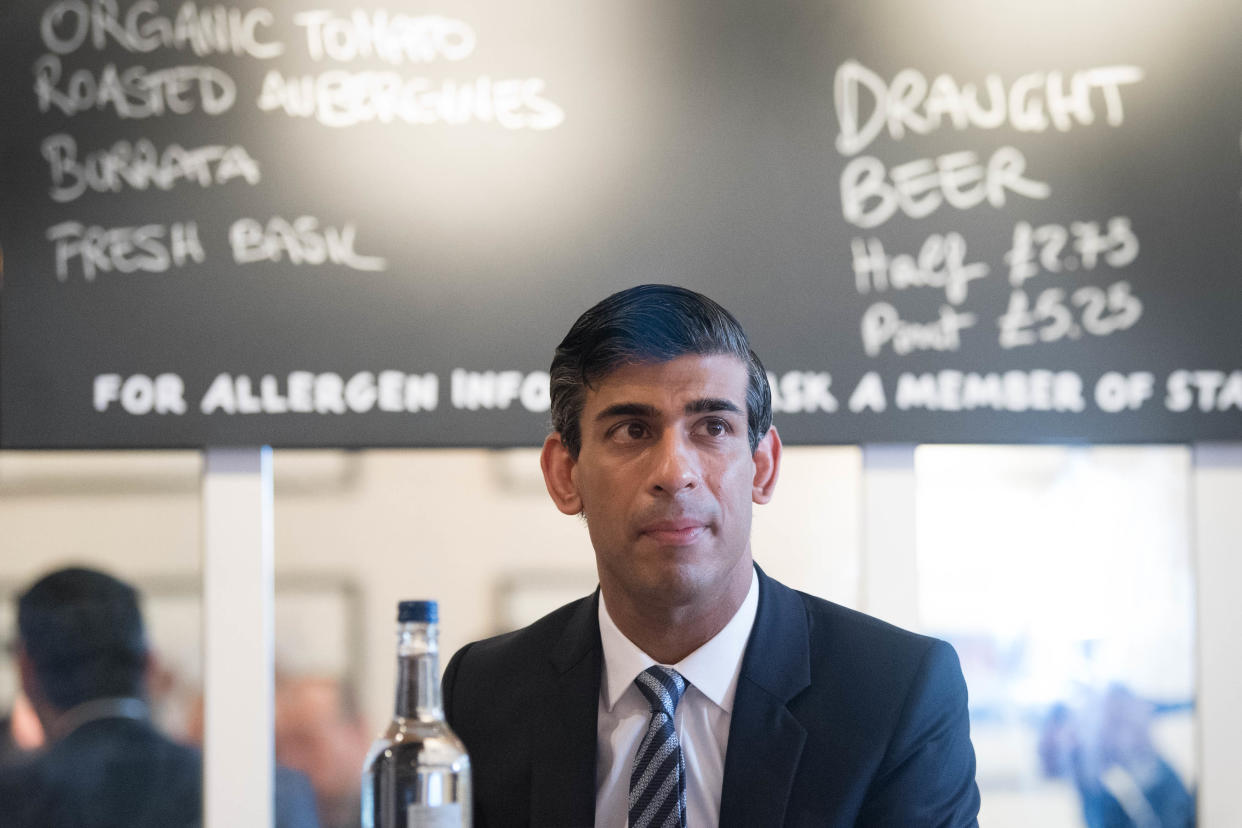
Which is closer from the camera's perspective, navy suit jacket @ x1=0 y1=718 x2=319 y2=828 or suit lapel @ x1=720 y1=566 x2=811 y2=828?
suit lapel @ x1=720 y1=566 x2=811 y2=828

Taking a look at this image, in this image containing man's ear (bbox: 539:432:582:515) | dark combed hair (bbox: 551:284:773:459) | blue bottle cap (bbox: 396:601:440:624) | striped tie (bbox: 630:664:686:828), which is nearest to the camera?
blue bottle cap (bbox: 396:601:440:624)

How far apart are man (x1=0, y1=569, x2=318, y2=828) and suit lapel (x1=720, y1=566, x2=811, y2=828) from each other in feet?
3.05

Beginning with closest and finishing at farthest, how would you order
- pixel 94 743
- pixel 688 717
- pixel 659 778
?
pixel 659 778, pixel 688 717, pixel 94 743

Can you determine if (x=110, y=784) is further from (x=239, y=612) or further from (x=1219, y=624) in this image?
(x=1219, y=624)

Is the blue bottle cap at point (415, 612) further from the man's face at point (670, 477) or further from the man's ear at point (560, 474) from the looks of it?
the man's ear at point (560, 474)

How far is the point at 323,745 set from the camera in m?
1.91

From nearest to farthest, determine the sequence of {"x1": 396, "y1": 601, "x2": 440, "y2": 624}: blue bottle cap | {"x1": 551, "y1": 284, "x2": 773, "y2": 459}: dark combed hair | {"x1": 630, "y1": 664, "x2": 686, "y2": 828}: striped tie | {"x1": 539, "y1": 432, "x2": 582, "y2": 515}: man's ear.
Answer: {"x1": 396, "y1": 601, "x2": 440, "y2": 624}: blue bottle cap < {"x1": 630, "y1": 664, "x2": 686, "y2": 828}: striped tie < {"x1": 551, "y1": 284, "x2": 773, "y2": 459}: dark combed hair < {"x1": 539, "y1": 432, "x2": 582, "y2": 515}: man's ear

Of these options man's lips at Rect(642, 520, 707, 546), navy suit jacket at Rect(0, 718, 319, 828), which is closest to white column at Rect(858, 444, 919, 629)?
man's lips at Rect(642, 520, 707, 546)

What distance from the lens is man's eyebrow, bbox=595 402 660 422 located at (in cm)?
117

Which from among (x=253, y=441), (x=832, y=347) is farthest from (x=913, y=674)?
(x=253, y=441)

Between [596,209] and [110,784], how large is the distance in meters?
1.10

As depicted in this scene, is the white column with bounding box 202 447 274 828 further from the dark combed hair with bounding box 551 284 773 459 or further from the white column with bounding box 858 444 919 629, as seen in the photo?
the white column with bounding box 858 444 919 629

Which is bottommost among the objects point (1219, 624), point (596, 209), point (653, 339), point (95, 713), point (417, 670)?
point (95, 713)

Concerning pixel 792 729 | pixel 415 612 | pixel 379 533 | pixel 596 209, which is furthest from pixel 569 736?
pixel 596 209
